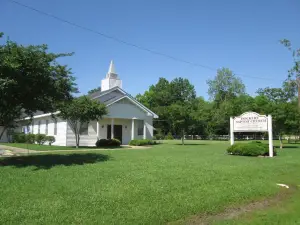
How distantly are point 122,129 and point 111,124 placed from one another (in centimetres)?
211

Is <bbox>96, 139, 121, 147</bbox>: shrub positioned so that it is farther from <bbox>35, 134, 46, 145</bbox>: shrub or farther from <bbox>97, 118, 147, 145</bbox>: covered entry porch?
<bbox>35, 134, 46, 145</bbox>: shrub

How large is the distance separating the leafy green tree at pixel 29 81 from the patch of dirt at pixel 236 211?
788 cm

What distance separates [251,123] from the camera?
18625 mm

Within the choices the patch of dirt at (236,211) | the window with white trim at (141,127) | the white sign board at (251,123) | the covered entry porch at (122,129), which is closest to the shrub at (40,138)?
the covered entry porch at (122,129)

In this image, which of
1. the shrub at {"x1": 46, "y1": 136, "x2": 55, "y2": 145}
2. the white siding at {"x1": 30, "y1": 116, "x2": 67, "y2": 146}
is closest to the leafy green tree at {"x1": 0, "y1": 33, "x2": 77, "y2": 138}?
the white siding at {"x1": 30, "y1": 116, "x2": 67, "y2": 146}

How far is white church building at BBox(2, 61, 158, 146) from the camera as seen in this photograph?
27.4 metres

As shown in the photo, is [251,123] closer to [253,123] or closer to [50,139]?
[253,123]

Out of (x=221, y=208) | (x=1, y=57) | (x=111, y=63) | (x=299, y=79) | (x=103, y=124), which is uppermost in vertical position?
(x=111, y=63)

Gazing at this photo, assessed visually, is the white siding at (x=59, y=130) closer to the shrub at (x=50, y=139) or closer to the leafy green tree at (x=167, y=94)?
the shrub at (x=50, y=139)

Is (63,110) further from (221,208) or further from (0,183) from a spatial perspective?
(221,208)

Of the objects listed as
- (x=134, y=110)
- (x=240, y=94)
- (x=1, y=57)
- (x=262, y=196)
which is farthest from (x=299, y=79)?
(x=240, y=94)

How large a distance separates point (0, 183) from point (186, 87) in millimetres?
75850

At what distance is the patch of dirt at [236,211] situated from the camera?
552 cm

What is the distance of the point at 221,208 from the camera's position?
6.30 meters
